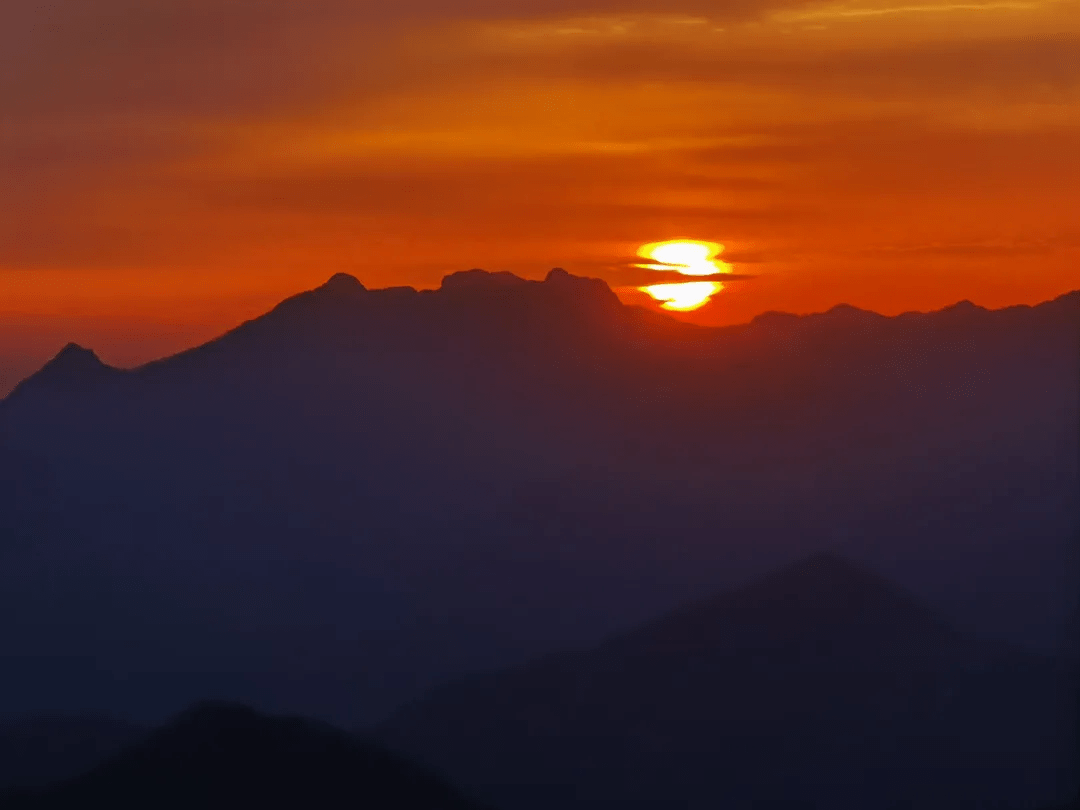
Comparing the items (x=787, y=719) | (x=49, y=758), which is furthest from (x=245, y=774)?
(x=49, y=758)

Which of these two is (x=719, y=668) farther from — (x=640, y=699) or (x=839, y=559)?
(x=839, y=559)

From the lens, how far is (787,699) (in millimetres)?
177375

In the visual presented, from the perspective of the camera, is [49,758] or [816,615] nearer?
[816,615]

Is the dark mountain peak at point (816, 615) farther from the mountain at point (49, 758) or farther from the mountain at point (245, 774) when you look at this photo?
the mountain at point (245, 774)

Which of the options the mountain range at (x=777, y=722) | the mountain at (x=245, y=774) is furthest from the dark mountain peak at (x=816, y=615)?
the mountain at (x=245, y=774)

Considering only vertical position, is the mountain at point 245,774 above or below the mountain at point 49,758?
above

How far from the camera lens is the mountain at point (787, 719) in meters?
168

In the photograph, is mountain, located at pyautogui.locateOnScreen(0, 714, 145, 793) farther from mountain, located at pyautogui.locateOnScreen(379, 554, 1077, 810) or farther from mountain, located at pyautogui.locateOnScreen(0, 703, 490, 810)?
mountain, located at pyautogui.locateOnScreen(0, 703, 490, 810)

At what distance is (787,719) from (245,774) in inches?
3433

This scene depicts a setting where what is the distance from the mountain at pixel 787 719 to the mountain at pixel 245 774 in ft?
216

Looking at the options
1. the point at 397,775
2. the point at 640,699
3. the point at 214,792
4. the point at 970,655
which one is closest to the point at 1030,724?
the point at 970,655

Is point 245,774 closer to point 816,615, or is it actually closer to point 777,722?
point 777,722

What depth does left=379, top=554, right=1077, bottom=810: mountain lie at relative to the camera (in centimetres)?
16838

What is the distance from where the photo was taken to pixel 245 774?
10356 centimetres
